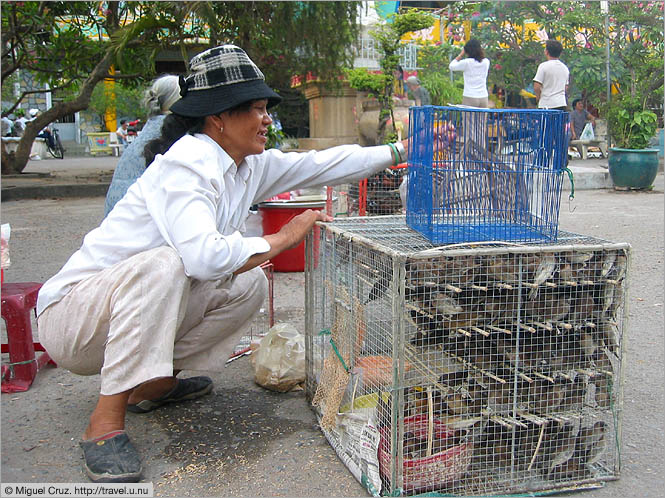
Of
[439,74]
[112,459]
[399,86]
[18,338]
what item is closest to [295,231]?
[112,459]

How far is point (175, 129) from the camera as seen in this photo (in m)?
2.73

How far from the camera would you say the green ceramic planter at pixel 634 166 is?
33.1ft

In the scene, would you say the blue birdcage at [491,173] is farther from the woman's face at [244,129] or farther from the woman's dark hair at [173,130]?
the woman's dark hair at [173,130]

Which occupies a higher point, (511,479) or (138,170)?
(138,170)

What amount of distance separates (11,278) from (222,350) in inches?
133

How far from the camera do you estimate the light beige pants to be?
2.34 m

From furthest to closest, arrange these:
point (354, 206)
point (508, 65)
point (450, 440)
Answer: point (508, 65) → point (354, 206) → point (450, 440)

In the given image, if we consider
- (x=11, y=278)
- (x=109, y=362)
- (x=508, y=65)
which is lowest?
(x=11, y=278)

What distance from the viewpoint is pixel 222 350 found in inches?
112

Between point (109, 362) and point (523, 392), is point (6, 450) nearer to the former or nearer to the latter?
point (109, 362)

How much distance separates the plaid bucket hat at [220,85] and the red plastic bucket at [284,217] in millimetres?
2625

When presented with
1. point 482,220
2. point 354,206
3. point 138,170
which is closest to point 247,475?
point 482,220

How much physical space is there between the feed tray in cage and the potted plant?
358 inches

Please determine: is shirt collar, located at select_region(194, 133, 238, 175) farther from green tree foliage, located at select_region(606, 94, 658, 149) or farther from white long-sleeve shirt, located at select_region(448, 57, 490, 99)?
green tree foliage, located at select_region(606, 94, 658, 149)
